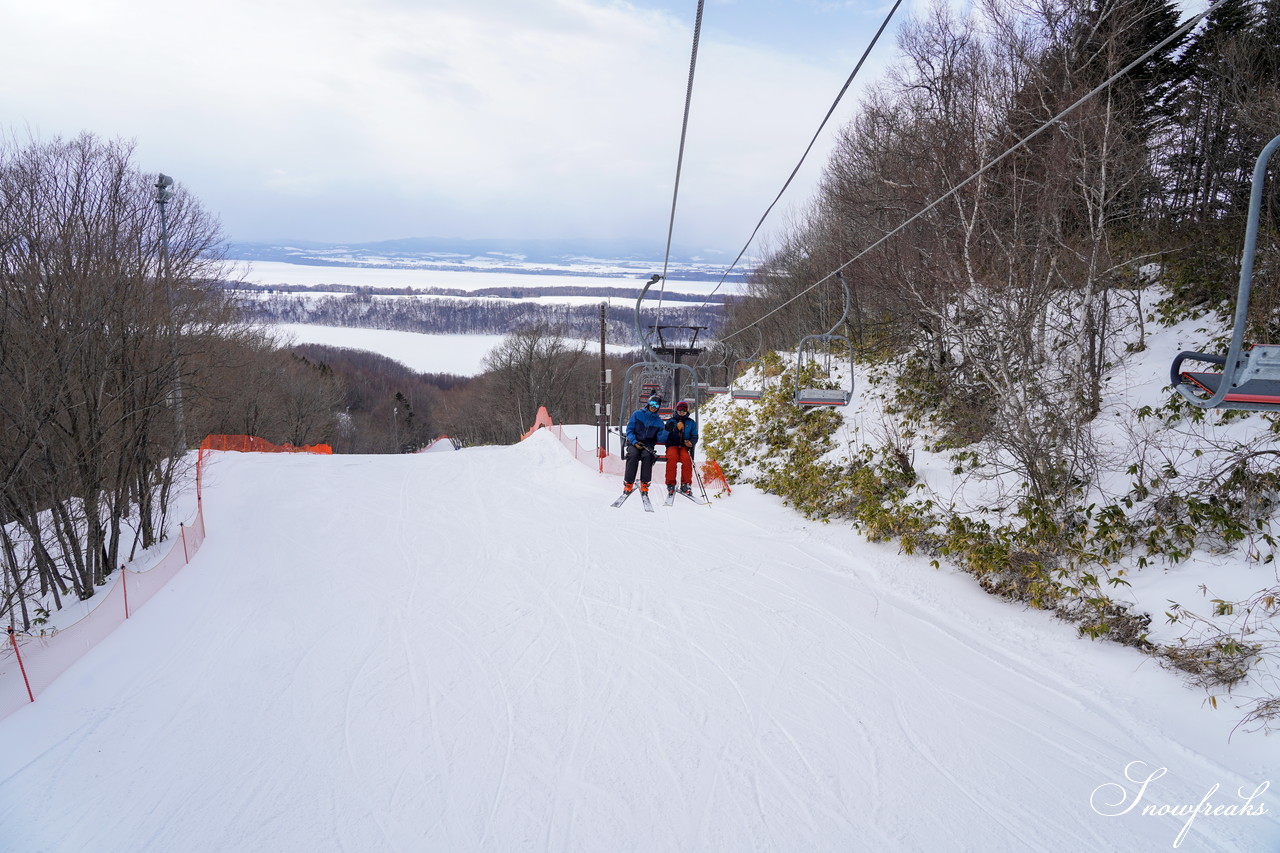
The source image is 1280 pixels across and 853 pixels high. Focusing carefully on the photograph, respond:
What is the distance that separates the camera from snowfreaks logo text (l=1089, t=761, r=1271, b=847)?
17.9 ft

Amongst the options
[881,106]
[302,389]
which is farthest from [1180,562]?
[302,389]

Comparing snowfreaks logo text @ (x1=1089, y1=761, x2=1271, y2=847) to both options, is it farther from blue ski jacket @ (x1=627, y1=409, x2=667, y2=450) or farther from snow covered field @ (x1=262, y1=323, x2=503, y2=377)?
snow covered field @ (x1=262, y1=323, x2=503, y2=377)

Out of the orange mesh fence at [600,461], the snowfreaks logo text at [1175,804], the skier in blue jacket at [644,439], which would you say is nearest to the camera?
the snowfreaks logo text at [1175,804]

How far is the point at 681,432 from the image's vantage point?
35.2ft

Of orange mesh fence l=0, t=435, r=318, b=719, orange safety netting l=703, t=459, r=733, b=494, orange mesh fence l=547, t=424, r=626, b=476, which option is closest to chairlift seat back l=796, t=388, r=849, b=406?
orange safety netting l=703, t=459, r=733, b=494

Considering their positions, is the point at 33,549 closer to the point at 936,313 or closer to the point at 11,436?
the point at 11,436

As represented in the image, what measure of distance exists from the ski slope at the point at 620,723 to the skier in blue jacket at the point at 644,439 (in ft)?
5.95

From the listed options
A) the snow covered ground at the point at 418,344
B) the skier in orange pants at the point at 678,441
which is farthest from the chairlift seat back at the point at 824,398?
the snow covered ground at the point at 418,344

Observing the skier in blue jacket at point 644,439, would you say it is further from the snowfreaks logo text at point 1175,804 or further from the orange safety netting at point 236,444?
the orange safety netting at point 236,444

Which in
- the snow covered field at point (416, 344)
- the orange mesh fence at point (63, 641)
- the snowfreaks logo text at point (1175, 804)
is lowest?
the snow covered field at point (416, 344)

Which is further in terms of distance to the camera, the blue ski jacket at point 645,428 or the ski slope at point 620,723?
the blue ski jacket at point 645,428

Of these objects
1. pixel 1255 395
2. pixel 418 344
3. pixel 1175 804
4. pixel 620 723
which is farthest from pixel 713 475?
pixel 418 344

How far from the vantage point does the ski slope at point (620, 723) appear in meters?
5.55

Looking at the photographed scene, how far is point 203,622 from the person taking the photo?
10070 mm
